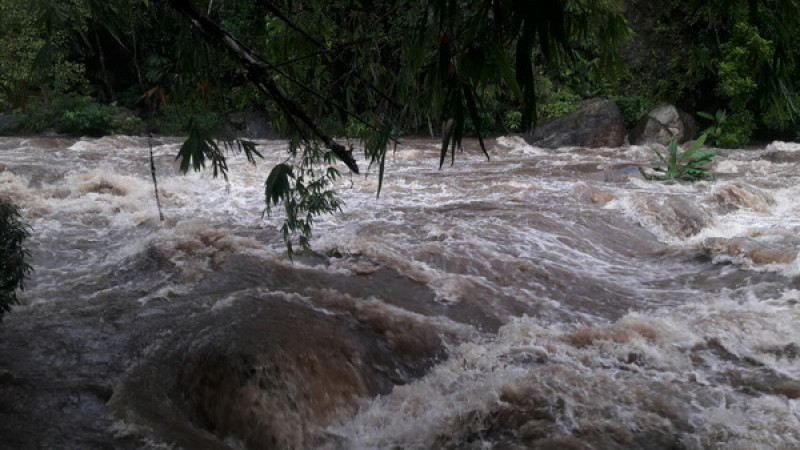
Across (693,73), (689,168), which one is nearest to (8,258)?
(689,168)

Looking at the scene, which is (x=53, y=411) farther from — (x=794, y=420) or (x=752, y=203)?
(x=752, y=203)

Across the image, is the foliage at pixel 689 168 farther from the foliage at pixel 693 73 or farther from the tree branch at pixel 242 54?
the tree branch at pixel 242 54

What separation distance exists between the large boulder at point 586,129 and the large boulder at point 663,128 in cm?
37

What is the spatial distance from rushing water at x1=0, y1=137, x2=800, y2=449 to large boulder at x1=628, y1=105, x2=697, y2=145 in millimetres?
5651

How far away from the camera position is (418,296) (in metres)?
4.34

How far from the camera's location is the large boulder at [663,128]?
502 inches

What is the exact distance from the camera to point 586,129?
1298 centimetres

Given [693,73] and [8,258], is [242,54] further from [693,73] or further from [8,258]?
[693,73]

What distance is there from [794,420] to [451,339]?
5.87ft

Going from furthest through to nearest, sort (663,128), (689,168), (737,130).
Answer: (663,128)
(737,130)
(689,168)

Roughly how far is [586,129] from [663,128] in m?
1.61

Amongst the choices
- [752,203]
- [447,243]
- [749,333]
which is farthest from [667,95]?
[749,333]

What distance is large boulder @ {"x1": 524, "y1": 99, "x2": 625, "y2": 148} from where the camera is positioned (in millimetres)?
12875

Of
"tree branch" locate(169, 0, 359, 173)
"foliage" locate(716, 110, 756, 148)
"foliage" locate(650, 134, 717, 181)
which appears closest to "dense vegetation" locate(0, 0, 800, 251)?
"tree branch" locate(169, 0, 359, 173)
